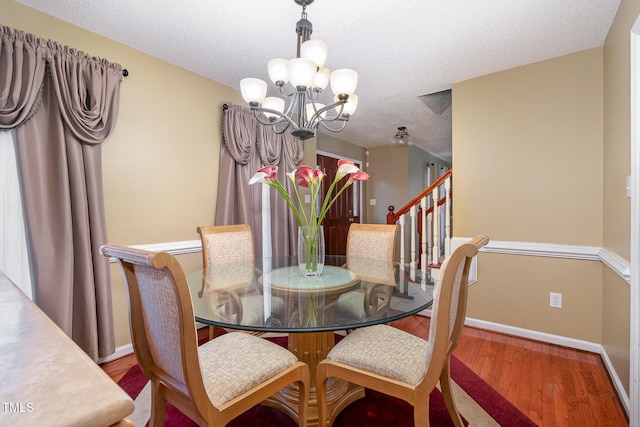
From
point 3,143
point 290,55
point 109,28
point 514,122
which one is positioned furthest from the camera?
point 514,122

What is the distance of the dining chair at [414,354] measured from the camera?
106cm

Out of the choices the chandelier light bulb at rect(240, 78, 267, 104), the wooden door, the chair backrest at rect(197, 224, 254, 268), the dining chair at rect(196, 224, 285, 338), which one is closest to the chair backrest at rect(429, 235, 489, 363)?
the dining chair at rect(196, 224, 285, 338)

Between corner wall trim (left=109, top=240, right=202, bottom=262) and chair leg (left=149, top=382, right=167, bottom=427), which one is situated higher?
corner wall trim (left=109, top=240, right=202, bottom=262)

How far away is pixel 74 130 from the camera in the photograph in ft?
6.14

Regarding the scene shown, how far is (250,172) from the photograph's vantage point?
303 centimetres

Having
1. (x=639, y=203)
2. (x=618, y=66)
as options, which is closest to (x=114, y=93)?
(x=639, y=203)

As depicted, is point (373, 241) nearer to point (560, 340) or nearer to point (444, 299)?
point (444, 299)

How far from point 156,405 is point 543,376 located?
224cm

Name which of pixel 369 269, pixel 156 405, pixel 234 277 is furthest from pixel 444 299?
pixel 234 277

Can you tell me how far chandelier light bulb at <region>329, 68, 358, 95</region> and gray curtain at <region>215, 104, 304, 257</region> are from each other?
151cm

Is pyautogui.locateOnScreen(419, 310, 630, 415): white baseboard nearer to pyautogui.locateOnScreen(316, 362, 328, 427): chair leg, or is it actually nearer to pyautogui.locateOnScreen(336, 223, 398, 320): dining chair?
pyautogui.locateOnScreen(336, 223, 398, 320): dining chair

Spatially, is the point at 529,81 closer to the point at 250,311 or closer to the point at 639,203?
the point at 639,203

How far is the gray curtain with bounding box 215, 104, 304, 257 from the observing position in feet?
9.28

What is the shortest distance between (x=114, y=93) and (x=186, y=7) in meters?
0.79
